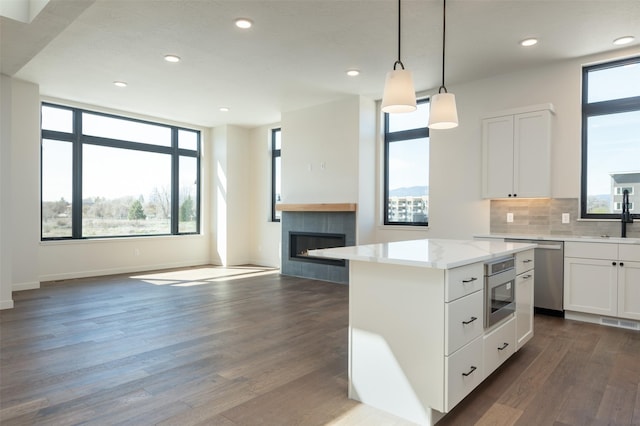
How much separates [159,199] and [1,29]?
4.48 m

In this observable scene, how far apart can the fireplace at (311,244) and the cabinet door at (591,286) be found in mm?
3063

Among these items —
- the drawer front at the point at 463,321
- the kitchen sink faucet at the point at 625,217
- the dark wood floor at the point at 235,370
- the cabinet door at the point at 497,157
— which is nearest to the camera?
the drawer front at the point at 463,321

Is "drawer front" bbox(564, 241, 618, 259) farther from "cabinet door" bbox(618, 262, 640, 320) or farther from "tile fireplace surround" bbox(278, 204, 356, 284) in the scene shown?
"tile fireplace surround" bbox(278, 204, 356, 284)

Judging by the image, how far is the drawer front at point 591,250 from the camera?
12.7 ft

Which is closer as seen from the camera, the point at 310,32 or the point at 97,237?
the point at 310,32

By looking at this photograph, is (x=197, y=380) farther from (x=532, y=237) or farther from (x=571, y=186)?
(x=571, y=186)

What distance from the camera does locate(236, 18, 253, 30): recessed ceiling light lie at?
3681mm

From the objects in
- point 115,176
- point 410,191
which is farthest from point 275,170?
point 410,191

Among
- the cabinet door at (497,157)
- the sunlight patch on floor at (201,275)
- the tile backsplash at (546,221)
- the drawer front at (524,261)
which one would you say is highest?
the cabinet door at (497,157)

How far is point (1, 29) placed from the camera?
3.51m

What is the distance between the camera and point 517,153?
15.4 ft

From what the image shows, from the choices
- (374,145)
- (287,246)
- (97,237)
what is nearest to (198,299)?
(287,246)

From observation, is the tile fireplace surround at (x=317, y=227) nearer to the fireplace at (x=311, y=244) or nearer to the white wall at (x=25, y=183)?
the fireplace at (x=311, y=244)

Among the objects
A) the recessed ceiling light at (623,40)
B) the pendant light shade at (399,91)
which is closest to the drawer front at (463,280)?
the pendant light shade at (399,91)
